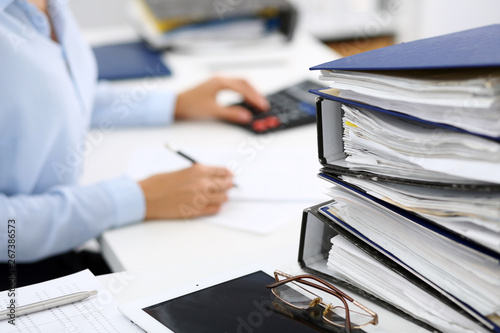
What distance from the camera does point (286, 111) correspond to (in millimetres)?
1440

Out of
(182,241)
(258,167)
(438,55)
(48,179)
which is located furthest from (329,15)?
(438,55)

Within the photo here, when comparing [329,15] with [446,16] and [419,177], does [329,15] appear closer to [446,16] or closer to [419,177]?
[446,16]

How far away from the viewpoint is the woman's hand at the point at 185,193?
996mm

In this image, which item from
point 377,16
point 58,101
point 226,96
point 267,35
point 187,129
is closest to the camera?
point 58,101

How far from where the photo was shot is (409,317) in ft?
2.17

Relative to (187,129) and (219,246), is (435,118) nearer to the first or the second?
(219,246)

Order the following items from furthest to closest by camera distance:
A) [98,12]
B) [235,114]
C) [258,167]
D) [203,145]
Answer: [98,12] → [235,114] → [203,145] → [258,167]

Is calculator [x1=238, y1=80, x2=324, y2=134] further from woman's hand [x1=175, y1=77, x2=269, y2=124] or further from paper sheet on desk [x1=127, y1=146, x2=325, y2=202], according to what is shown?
paper sheet on desk [x1=127, y1=146, x2=325, y2=202]

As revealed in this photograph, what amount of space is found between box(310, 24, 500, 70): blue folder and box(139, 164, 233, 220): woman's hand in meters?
0.40

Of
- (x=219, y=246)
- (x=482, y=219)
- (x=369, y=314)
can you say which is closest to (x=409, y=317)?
(x=369, y=314)

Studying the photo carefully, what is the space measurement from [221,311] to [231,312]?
12 millimetres

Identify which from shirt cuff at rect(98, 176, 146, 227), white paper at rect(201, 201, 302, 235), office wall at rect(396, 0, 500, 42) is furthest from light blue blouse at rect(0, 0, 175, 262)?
office wall at rect(396, 0, 500, 42)

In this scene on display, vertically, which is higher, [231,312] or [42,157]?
[42,157]

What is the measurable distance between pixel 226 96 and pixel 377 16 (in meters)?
1.81
